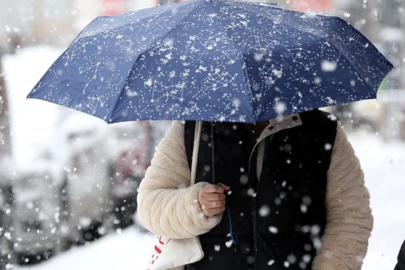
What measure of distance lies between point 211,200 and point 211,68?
51 centimetres

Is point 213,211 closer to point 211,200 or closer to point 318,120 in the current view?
point 211,200

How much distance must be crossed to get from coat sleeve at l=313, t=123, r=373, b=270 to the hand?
0.44m

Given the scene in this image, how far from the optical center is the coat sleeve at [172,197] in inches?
95.9

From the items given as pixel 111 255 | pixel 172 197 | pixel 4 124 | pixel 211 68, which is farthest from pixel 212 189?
pixel 4 124

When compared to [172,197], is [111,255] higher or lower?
lower

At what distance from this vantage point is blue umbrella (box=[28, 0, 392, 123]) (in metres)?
2.09

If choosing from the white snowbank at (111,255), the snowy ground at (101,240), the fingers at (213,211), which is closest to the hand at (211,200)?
the fingers at (213,211)

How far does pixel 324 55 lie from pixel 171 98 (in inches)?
22.0

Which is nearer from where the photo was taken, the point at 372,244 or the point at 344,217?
the point at 344,217

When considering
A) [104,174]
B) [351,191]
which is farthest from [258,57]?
[104,174]

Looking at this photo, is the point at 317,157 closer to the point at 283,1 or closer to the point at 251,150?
the point at 251,150

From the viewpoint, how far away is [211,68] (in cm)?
212

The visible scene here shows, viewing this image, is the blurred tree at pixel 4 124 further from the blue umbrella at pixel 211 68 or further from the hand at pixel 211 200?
the hand at pixel 211 200

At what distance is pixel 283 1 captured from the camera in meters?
9.11
